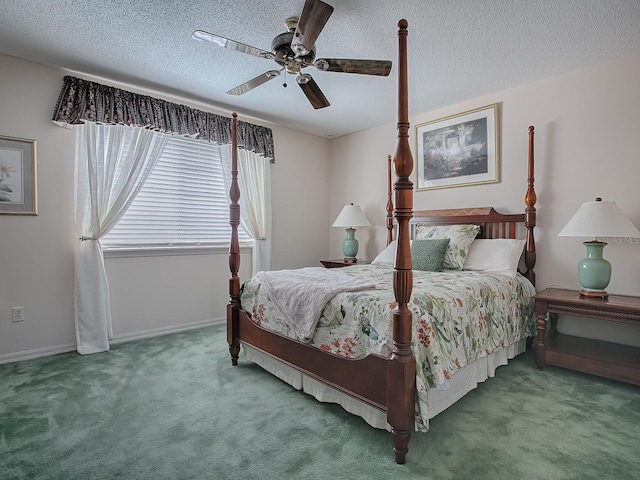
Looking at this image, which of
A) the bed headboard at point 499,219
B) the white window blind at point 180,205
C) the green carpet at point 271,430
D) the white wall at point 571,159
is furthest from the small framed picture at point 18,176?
the white wall at point 571,159

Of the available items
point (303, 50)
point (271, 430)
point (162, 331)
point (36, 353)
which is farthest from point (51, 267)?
point (303, 50)

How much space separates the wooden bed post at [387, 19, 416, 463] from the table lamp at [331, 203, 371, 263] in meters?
2.74

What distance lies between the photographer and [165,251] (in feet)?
12.3

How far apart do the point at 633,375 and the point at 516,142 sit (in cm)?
217

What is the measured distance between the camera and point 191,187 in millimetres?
3984

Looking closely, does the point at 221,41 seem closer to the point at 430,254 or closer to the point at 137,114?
the point at 137,114

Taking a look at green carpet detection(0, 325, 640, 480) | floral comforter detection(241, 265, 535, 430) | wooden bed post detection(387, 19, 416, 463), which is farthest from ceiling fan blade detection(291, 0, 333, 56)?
green carpet detection(0, 325, 640, 480)

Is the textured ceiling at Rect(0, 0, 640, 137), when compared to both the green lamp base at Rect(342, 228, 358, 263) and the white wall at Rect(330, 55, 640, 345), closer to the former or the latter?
the white wall at Rect(330, 55, 640, 345)

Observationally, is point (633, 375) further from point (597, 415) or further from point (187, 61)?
point (187, 61)

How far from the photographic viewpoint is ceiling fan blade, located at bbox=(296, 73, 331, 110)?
7.91ft

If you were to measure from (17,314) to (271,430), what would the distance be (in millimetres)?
2528

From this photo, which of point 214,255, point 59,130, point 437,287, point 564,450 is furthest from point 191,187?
point 564,450

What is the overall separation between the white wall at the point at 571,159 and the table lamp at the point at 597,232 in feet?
1.28

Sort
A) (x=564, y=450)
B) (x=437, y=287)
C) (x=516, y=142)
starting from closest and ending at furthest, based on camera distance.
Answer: (x=564, y=450) → (x=437, y=287) → (x=516, y=142)
